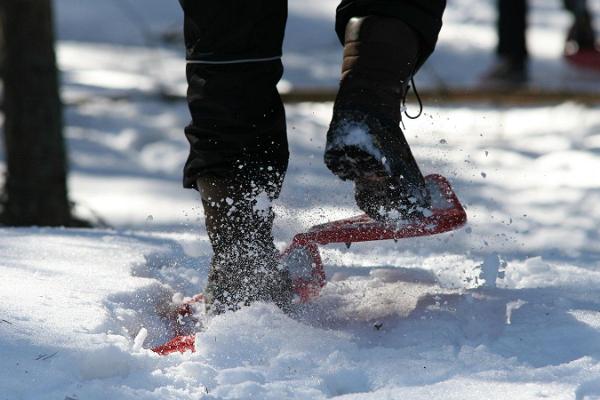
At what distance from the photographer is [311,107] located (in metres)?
6.14

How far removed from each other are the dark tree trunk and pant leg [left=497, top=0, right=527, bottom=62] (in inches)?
162

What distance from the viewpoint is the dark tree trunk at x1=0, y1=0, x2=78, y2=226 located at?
13.1 feet

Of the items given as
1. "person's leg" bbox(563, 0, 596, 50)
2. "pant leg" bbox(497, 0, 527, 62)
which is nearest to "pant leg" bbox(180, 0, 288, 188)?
"pant leg" bbox(497, 0, 527, 62)

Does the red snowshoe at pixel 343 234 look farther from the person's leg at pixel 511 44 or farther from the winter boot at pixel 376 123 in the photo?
the person's leg at pixel 511 44

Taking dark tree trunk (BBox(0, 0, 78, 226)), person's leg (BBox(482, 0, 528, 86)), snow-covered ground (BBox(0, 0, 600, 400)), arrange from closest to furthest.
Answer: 1. snow-covered ground (BBox(0, 0, 600, 400))
2. dark tree trunk (BBox(0, 0, 78, 226))
3. person's leg (BBox(482, 0, 528, 86))

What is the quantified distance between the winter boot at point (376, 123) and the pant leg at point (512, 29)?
5416mm

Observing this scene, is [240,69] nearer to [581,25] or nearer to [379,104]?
[379,104]

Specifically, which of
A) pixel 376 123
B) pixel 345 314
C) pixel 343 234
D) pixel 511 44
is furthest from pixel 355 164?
pixel 511 44

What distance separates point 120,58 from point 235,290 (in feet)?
21.2

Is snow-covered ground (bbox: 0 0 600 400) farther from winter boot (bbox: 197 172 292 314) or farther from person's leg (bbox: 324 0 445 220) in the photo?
person's leg (bbox: 324 0 445 220)

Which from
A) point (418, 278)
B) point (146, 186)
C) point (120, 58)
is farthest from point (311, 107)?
point (418, 278)

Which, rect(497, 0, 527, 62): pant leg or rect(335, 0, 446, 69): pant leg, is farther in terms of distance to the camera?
rect(497, 0, 527, 62): pant leg

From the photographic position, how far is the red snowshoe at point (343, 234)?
2.04 metres

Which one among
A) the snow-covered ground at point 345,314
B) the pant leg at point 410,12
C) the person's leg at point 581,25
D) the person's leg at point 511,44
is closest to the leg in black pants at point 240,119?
the pant leg at point 410,12
